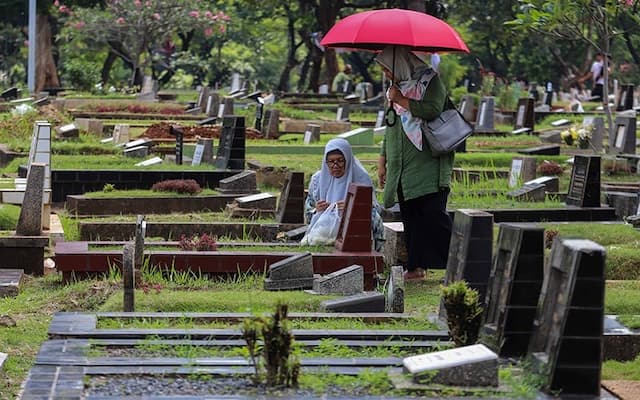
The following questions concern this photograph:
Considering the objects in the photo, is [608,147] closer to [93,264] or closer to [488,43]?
[93,264]

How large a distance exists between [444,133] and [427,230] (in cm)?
79

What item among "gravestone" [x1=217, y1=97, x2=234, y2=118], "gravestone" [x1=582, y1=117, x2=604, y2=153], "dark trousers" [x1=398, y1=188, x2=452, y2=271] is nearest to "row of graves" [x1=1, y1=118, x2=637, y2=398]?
"dark trousers" [x1=398, y1=188, x2=452, y2=271]

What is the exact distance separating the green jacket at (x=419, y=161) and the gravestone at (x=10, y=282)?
3030 mm

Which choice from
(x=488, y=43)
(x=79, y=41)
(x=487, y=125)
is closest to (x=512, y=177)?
(x=487, y=125)

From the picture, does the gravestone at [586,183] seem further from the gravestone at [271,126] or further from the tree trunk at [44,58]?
the tree trunk at [44,58]

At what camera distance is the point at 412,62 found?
40.2 feet

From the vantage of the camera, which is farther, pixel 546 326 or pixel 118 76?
pixel 118 76

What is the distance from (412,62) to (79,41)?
1559 inches

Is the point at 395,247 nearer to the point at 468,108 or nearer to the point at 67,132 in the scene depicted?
the point at 67,132

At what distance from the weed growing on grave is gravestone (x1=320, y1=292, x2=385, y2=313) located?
262cm

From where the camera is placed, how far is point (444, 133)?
12.0 metres

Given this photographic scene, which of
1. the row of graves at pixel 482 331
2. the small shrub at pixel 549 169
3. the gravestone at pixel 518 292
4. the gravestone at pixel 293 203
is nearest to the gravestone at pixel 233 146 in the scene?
the small shrub at pixel 549 169

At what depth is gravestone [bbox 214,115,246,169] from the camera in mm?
19219

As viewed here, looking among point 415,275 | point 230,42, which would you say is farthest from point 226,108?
point 230,42
